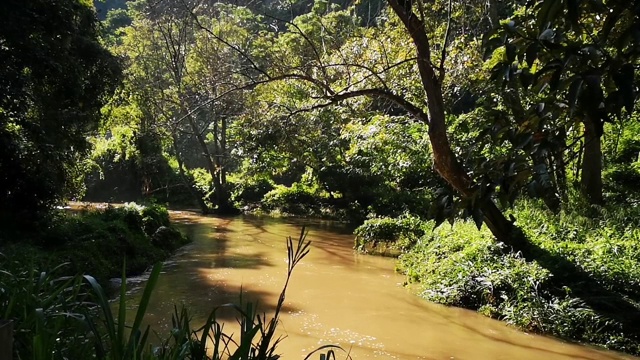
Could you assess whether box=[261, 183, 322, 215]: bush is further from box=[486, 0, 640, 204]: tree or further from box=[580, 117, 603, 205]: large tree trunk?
box=[486, 0, 640, 204]: tree

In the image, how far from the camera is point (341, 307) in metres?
7.11

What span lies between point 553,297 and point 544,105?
5.10 meters

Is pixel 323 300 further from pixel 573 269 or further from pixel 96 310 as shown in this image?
pixel 96 310

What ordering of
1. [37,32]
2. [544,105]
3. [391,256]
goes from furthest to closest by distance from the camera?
[391,256]
[37,32]
[544,105]

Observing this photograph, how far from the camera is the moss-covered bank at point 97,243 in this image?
6.85 m

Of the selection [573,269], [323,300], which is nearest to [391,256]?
[323,300]

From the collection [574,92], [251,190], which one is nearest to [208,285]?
[574,92]

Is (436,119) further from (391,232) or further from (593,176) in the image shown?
(391,232)

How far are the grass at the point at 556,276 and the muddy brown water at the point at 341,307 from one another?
0.24 meters

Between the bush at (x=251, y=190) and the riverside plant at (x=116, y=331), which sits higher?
the bush at (x=251, y=190)

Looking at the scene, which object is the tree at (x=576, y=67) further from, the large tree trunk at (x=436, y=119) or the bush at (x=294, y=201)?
the bush at (x=294, y=201)

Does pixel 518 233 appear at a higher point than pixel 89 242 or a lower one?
higher

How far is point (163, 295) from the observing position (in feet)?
24.7

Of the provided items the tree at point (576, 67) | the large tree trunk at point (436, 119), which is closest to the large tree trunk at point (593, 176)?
the large tree trunk at point (436, 119)
